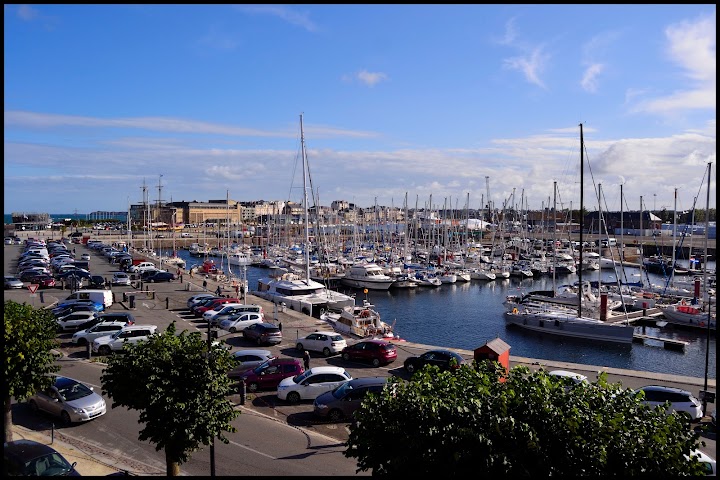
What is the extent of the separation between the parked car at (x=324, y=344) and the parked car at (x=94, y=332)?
307 inches

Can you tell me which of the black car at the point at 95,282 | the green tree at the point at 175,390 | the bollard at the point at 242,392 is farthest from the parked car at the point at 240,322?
the black car at the point at 95,282

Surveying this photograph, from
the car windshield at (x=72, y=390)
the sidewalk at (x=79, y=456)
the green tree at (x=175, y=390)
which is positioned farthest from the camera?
the car windshield at (x=72, y=390)

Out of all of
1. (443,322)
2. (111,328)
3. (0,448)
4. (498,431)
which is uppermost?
(0,448)

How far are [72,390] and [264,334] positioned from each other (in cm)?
952

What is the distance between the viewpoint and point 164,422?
951 cm

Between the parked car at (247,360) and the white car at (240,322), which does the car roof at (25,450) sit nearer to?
the parked car at (247,360)

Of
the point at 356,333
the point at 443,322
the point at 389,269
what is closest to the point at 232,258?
the point at 389,269

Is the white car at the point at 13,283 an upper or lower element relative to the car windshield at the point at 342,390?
upper

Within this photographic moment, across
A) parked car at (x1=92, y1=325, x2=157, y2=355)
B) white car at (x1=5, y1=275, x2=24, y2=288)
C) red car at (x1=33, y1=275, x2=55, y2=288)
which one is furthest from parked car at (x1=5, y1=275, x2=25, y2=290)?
parked car at (x1=92, y1=325, x2=157, y2=355)

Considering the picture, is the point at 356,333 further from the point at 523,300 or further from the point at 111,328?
the point at 523,300

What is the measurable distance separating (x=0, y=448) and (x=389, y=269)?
58.8m

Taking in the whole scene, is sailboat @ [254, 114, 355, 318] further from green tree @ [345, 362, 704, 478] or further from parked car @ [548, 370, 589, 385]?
green tree @ [345, 362, 704, 478]

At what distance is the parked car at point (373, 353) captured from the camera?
20.2 m

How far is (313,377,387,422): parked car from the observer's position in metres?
14.7
